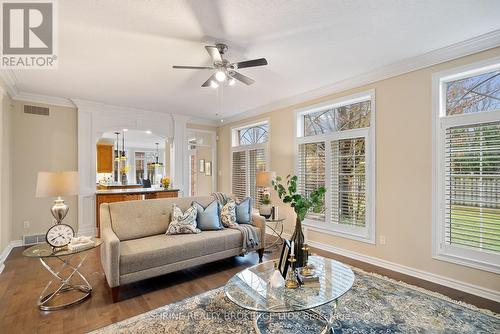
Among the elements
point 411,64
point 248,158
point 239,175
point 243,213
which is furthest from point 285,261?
point 239,175

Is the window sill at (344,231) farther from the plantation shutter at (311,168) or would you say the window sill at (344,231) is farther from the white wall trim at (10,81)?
the white wall trim at (10,81)

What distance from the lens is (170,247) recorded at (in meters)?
2.96

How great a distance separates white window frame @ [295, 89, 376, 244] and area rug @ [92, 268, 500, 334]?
116cm

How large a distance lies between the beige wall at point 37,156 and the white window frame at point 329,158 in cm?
455

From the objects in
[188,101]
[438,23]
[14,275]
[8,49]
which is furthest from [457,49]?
[14,275]

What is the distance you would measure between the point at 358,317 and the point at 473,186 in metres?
1.98

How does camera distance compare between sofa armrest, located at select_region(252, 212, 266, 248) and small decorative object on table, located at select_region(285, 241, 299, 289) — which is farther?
sofa armrest, located at select_region(252, 212, 266, 248)

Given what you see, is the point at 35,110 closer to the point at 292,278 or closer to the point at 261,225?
the point at 261,225

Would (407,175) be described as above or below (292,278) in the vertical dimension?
above

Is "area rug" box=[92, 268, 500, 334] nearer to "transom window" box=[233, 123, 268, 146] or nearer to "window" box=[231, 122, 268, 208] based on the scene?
"window" box=[231, 122, 268, 208]

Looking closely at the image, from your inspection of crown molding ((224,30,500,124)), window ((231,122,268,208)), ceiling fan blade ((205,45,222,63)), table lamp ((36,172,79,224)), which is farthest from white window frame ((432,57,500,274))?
table lamp ((36,172,79,224))

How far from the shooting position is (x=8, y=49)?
9.49ft

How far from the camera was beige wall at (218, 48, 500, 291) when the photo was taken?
3.07 meters

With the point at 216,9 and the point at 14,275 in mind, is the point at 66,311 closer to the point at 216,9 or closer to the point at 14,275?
the point at 14,275
